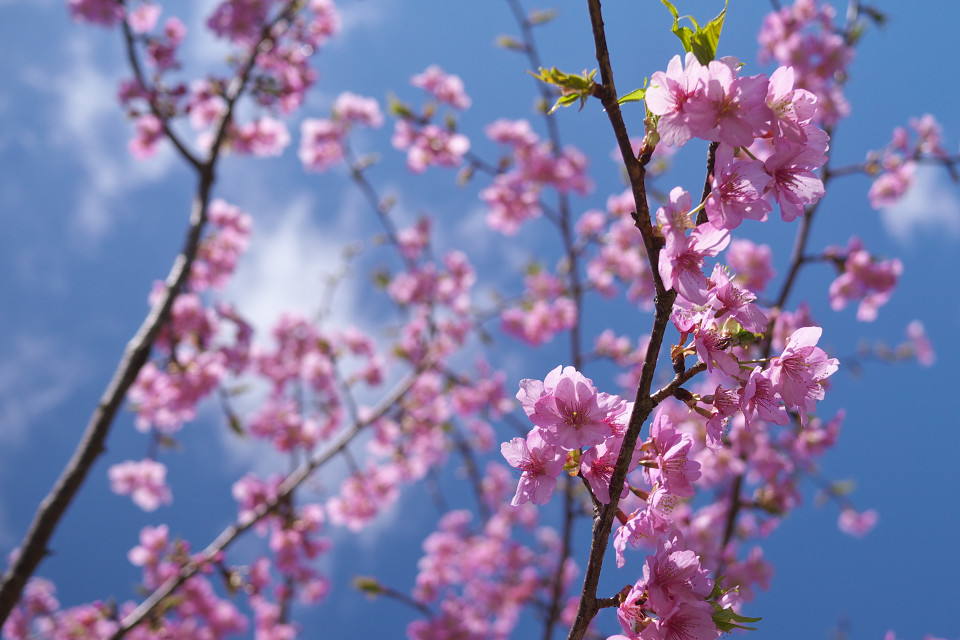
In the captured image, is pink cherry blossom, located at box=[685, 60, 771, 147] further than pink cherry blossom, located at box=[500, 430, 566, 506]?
No

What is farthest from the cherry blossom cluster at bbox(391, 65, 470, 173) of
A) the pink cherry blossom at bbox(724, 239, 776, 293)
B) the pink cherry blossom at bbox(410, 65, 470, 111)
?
the pink cherry blossom at bbox(724, 239, 776, 293)

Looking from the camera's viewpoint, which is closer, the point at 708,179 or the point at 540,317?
the point at 708,179

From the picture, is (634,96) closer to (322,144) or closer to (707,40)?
(707,40)

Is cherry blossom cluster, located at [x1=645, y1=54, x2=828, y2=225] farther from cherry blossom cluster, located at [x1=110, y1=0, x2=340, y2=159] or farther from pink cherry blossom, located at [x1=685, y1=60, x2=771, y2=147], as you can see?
cherry blossom cluster, located at [x1=110, y1=0, x2=340, y2=159]

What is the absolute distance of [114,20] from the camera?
5262 mm

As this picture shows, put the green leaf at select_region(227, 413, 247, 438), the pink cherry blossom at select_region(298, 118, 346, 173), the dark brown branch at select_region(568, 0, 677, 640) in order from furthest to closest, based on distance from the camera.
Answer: the pink cherry blossom at select_region(298, 118, 346, 173) → the green leaf at select_region(227, 413, 247, 438) → the dark brown branch at select_region(568, 0, 677, 640)

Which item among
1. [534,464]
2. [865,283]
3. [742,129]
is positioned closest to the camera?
[742,129]

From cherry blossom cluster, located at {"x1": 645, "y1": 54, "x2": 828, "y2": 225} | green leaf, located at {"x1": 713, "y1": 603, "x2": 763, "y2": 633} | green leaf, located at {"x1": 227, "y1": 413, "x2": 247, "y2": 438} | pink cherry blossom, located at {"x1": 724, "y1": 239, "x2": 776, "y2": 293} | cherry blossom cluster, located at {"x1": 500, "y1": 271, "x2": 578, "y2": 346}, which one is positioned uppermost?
cherry blossom cluster, located at {"x1": 500, "y1": 271, "x2": 578, "y2": 346}

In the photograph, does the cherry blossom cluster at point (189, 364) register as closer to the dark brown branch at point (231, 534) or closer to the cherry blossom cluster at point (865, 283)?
the dark brown branch at point (231, 534)

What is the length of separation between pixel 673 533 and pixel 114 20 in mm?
6374

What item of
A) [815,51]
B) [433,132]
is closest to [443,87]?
[433,132]

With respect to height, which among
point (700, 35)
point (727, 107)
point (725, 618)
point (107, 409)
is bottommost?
point (725, 618)

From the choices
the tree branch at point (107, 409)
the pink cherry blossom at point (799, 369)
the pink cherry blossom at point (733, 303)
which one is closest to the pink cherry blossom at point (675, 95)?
the pink cherry blossom at point (733, 303)

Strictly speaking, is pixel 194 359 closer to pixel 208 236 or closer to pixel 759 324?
pixel 208 236
